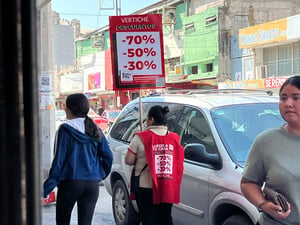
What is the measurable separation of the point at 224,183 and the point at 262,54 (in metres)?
18.7

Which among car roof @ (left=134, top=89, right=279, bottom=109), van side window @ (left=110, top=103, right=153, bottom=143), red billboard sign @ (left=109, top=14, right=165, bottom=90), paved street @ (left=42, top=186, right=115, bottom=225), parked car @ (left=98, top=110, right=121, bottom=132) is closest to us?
car roof @ (left=134, top=89, right=279, bottom=109)

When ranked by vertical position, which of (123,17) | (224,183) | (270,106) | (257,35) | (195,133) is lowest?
(224,183)

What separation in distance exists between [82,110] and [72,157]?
0.40 metres

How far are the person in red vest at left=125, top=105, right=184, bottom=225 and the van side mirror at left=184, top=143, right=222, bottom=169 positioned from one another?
174mm

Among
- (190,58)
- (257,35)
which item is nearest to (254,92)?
(257,35)

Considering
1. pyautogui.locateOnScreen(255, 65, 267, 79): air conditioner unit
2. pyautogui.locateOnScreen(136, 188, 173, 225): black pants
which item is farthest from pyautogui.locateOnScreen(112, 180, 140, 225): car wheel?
pyautogui.locateOnScreen(255, 65, 267, 79): air conditioner unit

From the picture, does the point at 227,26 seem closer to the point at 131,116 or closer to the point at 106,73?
the point at 106,73

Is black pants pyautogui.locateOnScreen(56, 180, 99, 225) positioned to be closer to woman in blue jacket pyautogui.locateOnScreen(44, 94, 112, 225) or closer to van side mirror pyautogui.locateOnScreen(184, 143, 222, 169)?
woman in blue jacket pyautogui.locateOnScreen(44, 94, 112, 225)

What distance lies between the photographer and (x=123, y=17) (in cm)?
506

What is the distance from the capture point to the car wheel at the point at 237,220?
3507mm

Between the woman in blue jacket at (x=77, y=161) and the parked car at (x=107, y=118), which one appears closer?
the woman in blue jacket at (x=77, y=161)

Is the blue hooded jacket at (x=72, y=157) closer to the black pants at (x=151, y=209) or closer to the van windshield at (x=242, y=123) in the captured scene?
the black pants at (x=151, y=209)

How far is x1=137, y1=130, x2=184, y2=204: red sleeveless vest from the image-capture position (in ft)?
12.6

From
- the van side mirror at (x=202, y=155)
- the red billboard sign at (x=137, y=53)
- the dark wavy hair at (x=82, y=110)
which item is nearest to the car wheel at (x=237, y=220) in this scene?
the van side mirror at (x=202, y=155)
